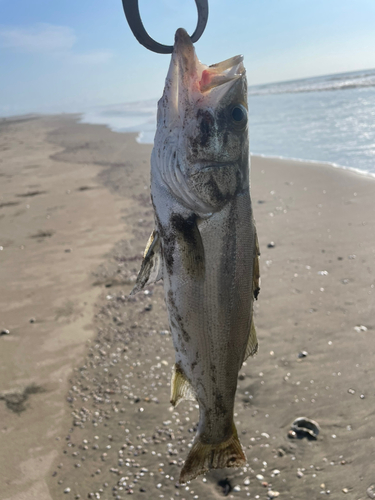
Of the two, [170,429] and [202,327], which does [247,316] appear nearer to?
[202,327]

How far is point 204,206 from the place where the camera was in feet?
7.45

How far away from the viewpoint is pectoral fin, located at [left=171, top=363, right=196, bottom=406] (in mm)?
2586

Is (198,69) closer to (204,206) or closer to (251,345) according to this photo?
(204,206)

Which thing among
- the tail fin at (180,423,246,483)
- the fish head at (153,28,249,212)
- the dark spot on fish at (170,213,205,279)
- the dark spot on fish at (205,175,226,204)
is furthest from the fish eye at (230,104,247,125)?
the tail fin at (180,423,246,483)

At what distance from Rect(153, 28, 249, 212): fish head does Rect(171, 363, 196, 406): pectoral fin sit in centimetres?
103

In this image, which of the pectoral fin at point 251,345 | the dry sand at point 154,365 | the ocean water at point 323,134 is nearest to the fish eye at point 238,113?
the pectoral fin at point 251,345

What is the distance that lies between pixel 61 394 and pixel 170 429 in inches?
60.5

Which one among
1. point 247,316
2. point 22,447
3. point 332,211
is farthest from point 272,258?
point 247,316

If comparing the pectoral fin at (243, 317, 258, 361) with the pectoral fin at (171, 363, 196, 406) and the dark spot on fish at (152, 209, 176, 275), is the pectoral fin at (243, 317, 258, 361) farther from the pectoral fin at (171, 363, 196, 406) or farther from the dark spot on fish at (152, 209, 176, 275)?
the dark spot on fish at (152, 209, 176, 275)

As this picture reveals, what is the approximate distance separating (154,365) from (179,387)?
3.33 meters

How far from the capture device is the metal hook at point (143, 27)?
76.2 inches

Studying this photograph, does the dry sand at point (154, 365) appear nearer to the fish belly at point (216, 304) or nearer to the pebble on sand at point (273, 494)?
the pebble on sand at point (273, 494)

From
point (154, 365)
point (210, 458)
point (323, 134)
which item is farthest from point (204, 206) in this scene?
point (323, 134)

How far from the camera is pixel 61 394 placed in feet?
17.7
